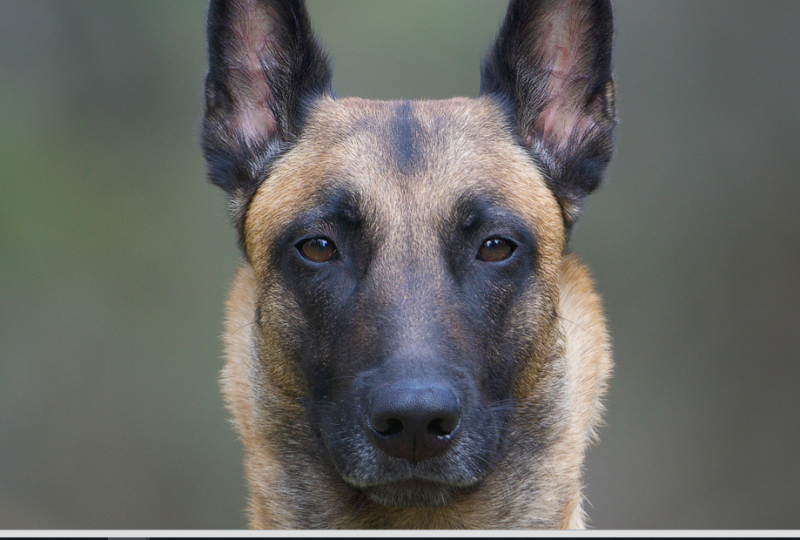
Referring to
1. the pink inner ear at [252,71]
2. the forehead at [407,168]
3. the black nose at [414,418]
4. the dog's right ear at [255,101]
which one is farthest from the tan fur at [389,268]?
the black nose at [414,418]

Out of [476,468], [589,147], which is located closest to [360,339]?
[476,468]

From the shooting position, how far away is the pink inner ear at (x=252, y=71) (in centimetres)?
421

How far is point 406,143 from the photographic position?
3.99 m

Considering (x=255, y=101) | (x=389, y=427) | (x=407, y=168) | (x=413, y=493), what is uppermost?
(x=255, y=101)

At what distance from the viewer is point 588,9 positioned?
4141 millimetres

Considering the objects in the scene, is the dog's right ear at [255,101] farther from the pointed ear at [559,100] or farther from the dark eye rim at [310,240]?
the pointed ear at [559,100]

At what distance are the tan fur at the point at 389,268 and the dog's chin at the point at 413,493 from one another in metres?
0.35

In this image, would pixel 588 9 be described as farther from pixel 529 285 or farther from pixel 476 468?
pixel 476 468

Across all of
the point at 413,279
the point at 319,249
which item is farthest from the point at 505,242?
the point at 319,249

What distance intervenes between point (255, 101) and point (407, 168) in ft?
3.45

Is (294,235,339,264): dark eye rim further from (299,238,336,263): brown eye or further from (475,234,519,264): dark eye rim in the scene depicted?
(475,234,519,264): dark eye rim

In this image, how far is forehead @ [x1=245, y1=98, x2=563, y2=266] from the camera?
379cm

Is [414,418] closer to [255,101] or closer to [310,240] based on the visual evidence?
[310,240]

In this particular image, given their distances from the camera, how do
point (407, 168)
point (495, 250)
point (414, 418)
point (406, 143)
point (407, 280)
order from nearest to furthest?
point (414, 418) < point (407, 280) < point (495, 250) < point (407, 168) < point (406, 143)
